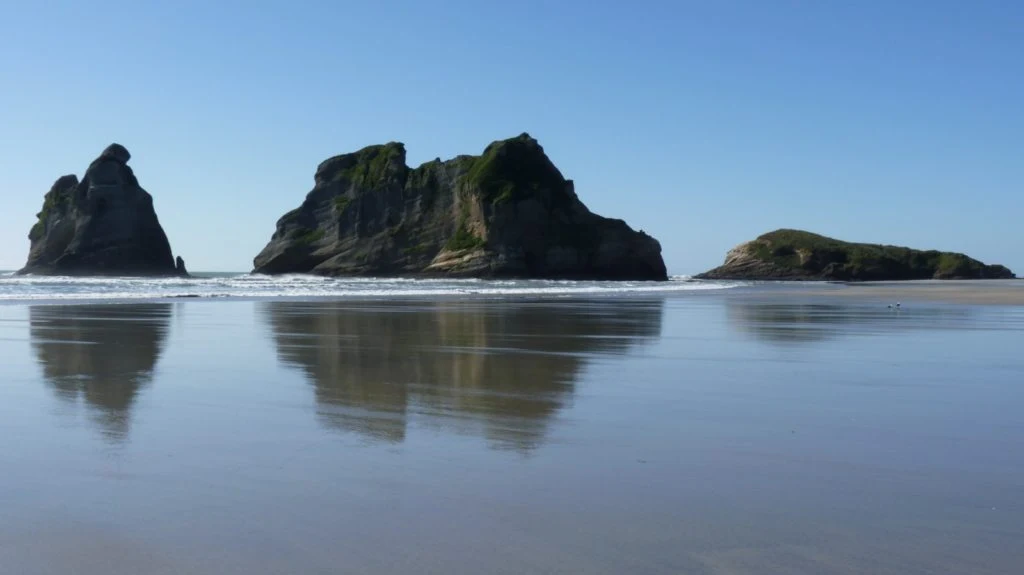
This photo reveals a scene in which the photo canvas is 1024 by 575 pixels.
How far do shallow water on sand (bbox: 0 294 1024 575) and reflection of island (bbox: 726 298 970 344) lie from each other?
141 inches

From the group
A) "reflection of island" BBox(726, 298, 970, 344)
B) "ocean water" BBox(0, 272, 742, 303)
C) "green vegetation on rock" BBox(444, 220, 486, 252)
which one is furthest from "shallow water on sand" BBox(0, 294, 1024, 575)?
"green vegetation on rock" BBox(444, 220, 486, 252)

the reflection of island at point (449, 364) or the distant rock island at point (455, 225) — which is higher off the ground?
the distant rock island at point (455, 225)

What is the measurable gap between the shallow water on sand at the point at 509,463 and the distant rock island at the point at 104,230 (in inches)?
3993

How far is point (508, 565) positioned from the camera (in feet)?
10.6

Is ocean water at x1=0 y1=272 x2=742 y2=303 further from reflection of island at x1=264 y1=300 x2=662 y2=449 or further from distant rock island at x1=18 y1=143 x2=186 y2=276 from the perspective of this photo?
distant rock island at x1=18 y1=143 x2=186 y2=276

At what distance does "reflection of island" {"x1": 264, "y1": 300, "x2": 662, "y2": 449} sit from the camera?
630cm

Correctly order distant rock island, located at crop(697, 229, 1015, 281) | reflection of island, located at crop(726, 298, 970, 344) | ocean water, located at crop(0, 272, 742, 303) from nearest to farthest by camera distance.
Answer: reflection of island, located at crop(726, 298, 970, 344), ocean water, located at crop(0, 272, 742, 303), distant rock island, located at crop(697, 229, 1015, 281)

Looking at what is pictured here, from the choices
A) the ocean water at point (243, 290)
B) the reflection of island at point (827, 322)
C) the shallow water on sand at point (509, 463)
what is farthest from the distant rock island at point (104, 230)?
the shallow water on sand at point (509, 463)

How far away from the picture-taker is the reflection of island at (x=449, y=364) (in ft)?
20.7

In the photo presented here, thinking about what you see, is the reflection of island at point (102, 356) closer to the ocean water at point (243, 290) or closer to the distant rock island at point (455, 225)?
the ocean water at point (243, 290)

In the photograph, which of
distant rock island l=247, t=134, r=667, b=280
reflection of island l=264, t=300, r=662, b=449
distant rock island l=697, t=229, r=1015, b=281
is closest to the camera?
reflection of island l=264, t=300, r=662, b=449

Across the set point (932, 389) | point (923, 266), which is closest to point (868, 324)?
point (932, 389)

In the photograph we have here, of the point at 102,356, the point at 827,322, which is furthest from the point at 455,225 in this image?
the point at 102,356

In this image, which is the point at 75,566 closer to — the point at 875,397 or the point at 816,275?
the point at 875,397
